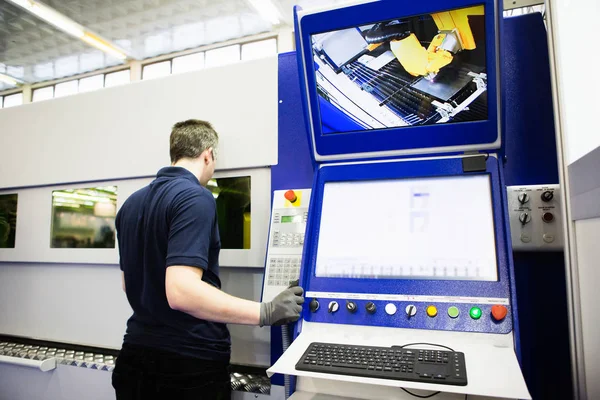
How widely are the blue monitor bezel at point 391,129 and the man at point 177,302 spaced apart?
509mm

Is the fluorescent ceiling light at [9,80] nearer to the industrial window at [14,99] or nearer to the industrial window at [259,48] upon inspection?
the industrial window at [14,99]

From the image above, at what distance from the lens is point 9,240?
8.55 ft

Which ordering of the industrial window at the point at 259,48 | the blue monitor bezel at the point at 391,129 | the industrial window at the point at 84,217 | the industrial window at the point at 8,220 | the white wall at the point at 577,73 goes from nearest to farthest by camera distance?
the white wall at the point at 577,73, the blue monitor bezel at the point at 391,129, the industrial window at the point at 84,217, the industrial window at the point at 8,220, the industrial window at the point at 259,48

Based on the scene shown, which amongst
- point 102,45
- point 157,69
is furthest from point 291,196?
point 157,69

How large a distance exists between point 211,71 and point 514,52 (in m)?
1.42

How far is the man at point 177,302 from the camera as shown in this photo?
128 cm

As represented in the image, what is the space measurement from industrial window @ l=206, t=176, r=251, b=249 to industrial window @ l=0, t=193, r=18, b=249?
1.59 metres

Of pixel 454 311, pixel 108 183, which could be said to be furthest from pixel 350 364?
pixel 108 183

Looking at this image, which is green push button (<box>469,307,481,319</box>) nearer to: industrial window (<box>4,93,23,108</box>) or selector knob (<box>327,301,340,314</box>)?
selector knob (<box>327,301,340,314</box>)

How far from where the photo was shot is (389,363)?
3.10 feet

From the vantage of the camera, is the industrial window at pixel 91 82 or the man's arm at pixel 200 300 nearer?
the man's arm at pixel 200 300

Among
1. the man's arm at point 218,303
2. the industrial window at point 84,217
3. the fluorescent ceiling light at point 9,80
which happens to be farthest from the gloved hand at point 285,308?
the fluorescent ceiling light at point 9,80

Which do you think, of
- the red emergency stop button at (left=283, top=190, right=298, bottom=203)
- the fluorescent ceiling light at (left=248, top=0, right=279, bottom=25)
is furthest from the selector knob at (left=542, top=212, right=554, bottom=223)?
the fluorescent ceiling light at (left=248, top=0, right=279, bottom=25)

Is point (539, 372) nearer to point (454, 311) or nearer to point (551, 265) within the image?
point (551, 265)
